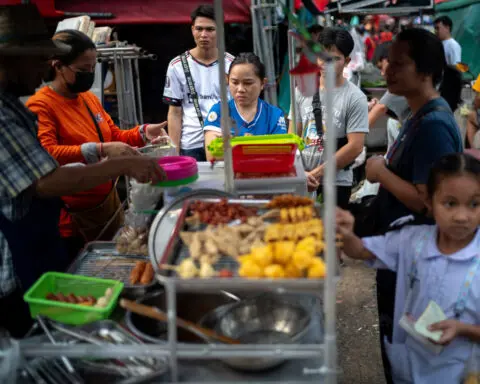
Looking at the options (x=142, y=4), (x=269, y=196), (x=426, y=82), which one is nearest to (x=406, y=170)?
(x=426, y=82)

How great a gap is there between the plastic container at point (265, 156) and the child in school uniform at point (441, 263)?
29.2 inches

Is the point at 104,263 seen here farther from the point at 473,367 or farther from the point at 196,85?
the point at 196,85

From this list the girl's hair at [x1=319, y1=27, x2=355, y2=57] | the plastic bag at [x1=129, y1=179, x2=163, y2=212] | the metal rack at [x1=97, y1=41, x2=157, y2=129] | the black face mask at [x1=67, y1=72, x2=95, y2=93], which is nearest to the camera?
the plastic bag at [x1=129, y1=179, x2=163, y2=212]

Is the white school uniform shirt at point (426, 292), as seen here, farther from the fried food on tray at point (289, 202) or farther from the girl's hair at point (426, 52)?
the girl's hair at point (426, 52)

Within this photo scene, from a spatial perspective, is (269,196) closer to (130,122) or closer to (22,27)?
(22,27)

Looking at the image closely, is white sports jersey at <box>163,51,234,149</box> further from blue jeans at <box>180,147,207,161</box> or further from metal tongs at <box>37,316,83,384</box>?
metal tongs at <box>37,316,83,384</box>

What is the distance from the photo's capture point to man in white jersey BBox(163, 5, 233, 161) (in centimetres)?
470

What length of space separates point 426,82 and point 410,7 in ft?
14.1

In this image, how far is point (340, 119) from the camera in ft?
13.3

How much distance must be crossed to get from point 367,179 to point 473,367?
0.98m

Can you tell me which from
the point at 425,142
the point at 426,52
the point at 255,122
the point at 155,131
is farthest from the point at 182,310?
the point at 255,122

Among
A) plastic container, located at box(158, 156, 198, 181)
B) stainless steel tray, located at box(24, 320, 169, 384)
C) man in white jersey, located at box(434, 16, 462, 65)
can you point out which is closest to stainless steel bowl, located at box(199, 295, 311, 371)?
stainless steel tray, located at box(24, 320, 169, 384)

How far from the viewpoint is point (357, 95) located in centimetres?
403

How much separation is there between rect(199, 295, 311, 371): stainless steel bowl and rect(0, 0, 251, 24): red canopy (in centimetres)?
577
